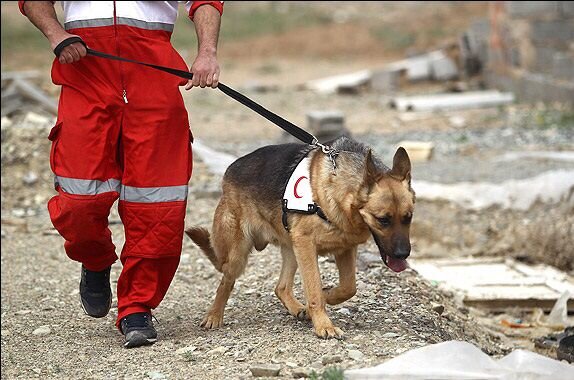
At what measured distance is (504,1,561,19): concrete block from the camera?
642 inches

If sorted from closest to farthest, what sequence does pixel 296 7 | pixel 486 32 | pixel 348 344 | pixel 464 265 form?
pixel 348 344 < pixel 464 265 < pixel 486 32 < pixel 296 7

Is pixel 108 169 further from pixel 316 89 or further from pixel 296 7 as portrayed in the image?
pixel 296 7

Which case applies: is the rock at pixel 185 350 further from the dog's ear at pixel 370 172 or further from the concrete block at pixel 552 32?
the concrete block at pixel 552 32

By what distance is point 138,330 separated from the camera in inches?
208

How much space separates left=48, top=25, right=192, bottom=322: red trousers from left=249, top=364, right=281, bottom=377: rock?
1.09 m

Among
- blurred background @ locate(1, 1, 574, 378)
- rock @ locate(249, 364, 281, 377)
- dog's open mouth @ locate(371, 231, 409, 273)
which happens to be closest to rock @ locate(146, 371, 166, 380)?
rock @ locate(249, 364, 281, 377)

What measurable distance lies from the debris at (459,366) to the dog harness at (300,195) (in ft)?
3.36

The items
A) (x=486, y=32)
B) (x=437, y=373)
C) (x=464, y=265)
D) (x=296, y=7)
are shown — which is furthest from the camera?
(x=296, y=7)

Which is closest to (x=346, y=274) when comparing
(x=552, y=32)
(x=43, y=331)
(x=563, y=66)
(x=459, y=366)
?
(x=459, y=366)

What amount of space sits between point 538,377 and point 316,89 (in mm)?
15846

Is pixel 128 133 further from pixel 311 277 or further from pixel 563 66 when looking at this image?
pixel 563 66

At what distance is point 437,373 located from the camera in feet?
13.4

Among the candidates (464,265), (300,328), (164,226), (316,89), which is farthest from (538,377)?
(316,89)

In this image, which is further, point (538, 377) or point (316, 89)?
point (316, 89)
